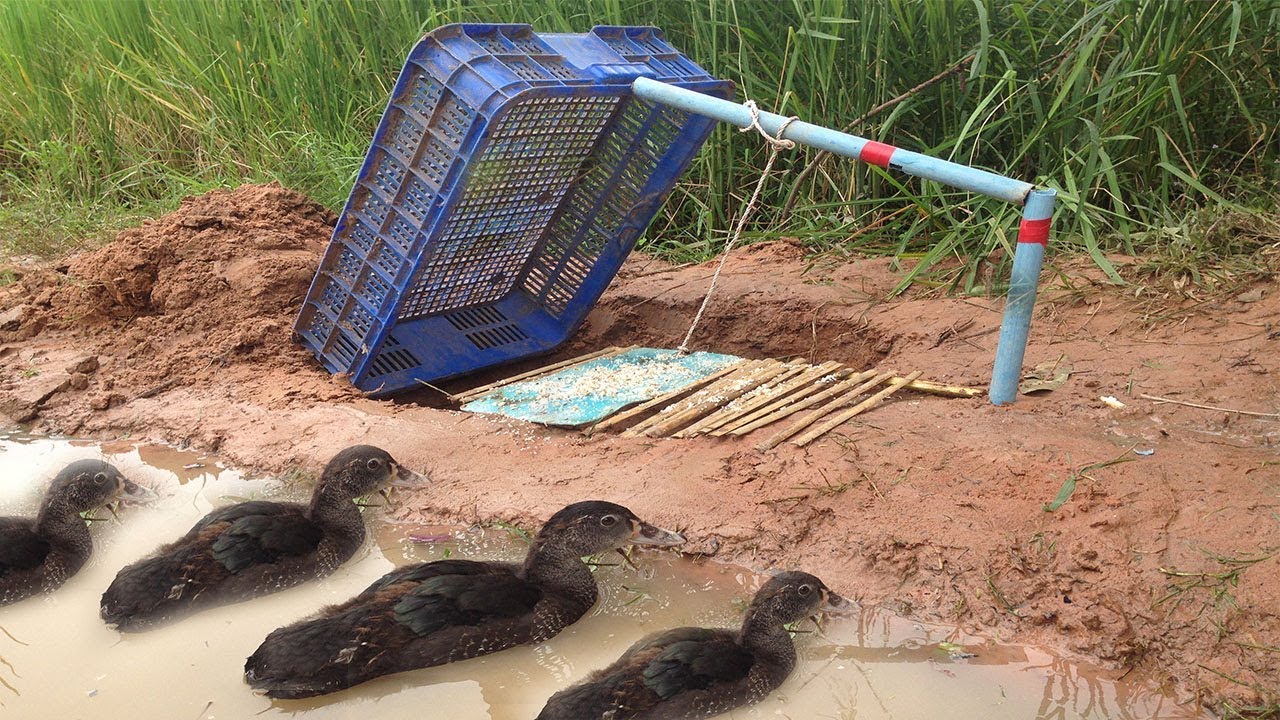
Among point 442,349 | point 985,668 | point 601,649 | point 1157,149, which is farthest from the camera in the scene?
point 1157,149

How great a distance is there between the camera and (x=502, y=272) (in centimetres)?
566

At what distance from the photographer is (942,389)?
4469 millimetres

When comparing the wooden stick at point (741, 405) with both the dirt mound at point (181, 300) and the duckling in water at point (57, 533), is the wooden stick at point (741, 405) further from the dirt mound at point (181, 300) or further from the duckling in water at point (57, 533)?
the duckling in water at point (57, 533)

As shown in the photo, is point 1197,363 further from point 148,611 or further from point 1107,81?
point 148,611

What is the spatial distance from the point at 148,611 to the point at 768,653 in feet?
5.94

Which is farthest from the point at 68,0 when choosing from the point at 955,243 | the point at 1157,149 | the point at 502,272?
the point at 1157,149

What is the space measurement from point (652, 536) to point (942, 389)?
156 centimetres

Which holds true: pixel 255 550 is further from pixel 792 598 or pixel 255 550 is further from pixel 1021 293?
pixel 1021 293

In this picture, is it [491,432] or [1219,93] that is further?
[1219,93]

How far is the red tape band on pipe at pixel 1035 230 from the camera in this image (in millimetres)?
3791

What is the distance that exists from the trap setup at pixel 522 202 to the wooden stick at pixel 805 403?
0.18ft

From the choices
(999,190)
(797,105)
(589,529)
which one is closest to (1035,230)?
(999,190)

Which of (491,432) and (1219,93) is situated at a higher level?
(1219,93)

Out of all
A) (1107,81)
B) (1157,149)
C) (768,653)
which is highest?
(1107,81)
